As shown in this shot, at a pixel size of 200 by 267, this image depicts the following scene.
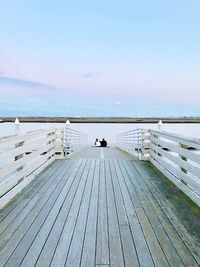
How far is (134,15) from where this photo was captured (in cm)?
1398

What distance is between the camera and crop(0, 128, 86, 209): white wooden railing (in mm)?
4227

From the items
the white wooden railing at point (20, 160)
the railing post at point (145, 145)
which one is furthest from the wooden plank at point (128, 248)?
the railing post at point (145, 145)

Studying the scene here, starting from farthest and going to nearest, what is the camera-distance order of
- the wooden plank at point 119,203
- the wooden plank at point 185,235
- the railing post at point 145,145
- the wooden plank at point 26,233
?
1. the railing post at point 145,145
2. the wooden plank at point 119,203
3. the wooden plank at point 185,235
4. the wooden plank at point 26,233

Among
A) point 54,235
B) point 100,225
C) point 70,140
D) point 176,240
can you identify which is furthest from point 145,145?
point 54,235

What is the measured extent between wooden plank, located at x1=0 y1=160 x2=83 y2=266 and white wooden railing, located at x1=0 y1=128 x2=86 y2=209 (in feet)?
1.69

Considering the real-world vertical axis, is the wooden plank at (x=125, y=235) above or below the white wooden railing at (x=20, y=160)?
below

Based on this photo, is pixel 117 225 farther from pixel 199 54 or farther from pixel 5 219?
pixel 199 54

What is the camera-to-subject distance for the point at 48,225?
11.0 feet

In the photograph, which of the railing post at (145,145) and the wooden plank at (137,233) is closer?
the wooden plank at (137,233)

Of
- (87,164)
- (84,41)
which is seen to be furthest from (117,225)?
(84,41)

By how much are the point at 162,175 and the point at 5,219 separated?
354 cm

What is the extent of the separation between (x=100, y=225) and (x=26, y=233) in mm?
788

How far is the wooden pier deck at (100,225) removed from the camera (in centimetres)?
262

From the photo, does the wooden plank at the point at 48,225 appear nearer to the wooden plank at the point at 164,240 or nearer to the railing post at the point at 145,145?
the wooden plank at the point at 164,240
